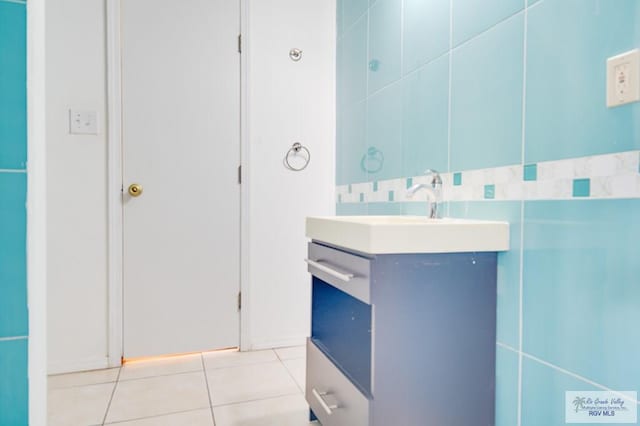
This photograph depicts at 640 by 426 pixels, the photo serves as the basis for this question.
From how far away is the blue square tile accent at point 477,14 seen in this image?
1195mm

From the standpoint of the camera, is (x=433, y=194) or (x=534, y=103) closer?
(x=534, y=103)

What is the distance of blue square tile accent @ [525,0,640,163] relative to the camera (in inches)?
34.5

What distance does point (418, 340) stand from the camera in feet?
3.62

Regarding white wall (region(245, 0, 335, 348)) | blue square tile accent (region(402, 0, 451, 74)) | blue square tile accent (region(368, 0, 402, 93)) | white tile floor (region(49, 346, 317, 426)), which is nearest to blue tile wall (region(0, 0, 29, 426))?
white tile floor (region(49, 346, 317, 426))

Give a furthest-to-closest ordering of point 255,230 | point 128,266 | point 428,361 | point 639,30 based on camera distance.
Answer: point 255,230 → point 128,266 → point 428,361 → point 639,30

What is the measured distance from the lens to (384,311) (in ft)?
3.50

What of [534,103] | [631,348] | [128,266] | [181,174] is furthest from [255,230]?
[631,348]

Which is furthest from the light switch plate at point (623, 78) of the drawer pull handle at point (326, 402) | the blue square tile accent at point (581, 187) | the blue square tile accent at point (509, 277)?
the drawer pull handle at point (326, 402)

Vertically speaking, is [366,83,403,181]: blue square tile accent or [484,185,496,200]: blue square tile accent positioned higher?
[366,83,403,181]: blue square tile accent

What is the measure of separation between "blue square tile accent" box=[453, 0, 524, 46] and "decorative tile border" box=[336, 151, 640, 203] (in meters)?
0.44

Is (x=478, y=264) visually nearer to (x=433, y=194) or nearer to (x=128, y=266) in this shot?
(x=433, y=194)

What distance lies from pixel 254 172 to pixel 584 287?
1.85m

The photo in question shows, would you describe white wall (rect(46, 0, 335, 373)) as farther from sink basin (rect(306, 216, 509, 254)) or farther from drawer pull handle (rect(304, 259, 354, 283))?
sink basin (rect(306, 216, 509, 254))

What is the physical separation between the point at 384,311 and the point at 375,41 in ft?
4.77
